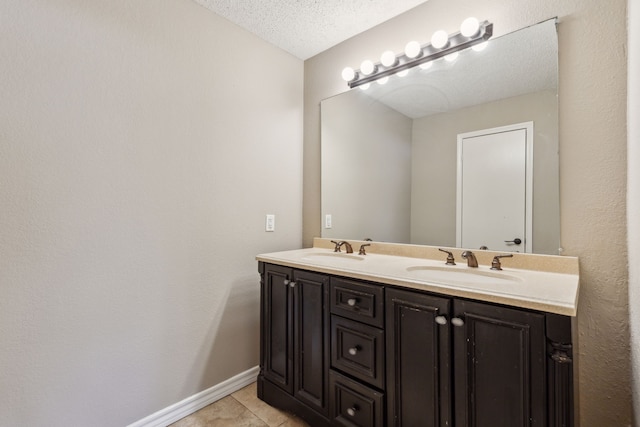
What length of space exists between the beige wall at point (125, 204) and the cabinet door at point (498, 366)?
1374 millimetres

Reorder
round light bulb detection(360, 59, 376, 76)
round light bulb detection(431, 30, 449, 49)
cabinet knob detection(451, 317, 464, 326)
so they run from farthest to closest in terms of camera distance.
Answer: round light bulb detection(360, 59, 376, 76) < round light bulb detection(431, 30, 449, 49) < cabinet knob detection(451, 317, 464, 326)

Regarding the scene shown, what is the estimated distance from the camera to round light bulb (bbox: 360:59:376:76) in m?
1.90

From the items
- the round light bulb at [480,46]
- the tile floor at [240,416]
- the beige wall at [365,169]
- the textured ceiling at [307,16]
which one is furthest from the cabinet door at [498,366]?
the textured ceiling at [307,16]

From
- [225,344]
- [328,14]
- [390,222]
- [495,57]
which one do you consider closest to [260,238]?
→ [225,344]

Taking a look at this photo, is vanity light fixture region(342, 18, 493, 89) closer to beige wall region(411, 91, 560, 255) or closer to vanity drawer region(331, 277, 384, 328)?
beige wall region(411, 91, 560, 255)

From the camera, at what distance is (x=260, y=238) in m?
2.07

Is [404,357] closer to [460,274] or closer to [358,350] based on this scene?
[358,350]

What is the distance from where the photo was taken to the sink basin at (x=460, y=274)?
4.21 feet

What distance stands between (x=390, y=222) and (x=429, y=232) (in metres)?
0.26

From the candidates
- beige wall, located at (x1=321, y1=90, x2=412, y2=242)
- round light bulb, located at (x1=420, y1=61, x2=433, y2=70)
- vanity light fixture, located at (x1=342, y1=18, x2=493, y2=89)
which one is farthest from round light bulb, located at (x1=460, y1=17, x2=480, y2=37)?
beige wall, located at (x1=321, y1=90, x2=412, y2=242)

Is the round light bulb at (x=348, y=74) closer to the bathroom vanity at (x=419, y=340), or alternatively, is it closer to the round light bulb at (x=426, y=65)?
the round light bulb at (x=426, y=65)

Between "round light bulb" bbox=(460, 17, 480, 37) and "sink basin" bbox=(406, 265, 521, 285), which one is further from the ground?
"round light bulb" bbox=(460, 17, 480, 37)

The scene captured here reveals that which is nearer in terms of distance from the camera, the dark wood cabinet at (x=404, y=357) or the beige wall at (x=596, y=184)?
the dark wood cabinet at (x=404, y=357)

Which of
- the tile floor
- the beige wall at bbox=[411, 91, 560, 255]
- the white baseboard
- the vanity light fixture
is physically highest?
the vanity light fixture
